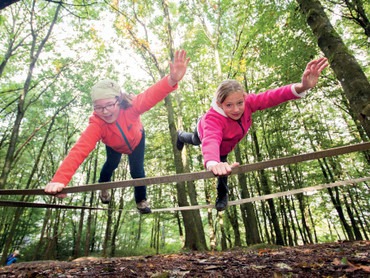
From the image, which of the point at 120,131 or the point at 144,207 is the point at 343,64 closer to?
the point at 120,131

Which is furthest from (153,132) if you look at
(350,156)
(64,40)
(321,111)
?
(350,156)

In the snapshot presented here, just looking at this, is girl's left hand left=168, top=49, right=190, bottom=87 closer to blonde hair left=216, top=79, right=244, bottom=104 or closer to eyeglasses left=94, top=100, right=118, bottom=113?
blonde hair left=216, top=79, right=244, bottom=104

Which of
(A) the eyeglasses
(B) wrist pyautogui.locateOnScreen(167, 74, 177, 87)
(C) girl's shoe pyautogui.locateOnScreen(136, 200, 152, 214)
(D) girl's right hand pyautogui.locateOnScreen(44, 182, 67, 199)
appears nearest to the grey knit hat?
(A) the eyeglasses

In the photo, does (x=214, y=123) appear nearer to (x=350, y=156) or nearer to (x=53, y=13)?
(x=53, y=13)

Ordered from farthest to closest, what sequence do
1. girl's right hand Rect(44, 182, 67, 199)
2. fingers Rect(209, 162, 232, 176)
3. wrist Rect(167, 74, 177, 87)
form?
wrist Rect(167, 74, 177, 87)
girl's right hand Rect(44, 182, 67, 199)
fingers Rect(209, 162, 232, 176)

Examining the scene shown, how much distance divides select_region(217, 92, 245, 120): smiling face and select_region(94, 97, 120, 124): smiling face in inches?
53.0

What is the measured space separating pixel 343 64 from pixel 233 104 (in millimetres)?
1803

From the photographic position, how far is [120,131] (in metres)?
2.78

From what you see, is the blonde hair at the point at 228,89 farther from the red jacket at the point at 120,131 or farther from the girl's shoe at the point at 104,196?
the girl's shoe at the point at 104,196

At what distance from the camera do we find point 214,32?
929cm

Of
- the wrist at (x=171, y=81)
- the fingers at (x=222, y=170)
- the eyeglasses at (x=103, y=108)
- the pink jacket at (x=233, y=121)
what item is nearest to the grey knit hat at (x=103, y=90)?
the eyeglasses at (x=103, y=108)

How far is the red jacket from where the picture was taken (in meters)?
2.28

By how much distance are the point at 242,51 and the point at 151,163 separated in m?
10.5

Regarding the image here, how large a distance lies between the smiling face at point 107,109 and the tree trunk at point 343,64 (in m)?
3.04
